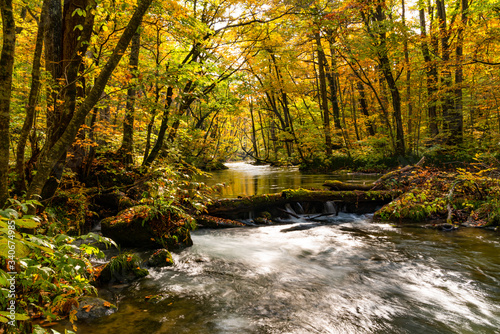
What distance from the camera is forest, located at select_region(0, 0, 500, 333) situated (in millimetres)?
2783

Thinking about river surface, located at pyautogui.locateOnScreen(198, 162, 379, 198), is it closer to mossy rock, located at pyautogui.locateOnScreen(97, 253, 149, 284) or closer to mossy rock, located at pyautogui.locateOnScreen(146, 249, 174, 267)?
mossy rock, located at pyautogui.locateOnScreen(146, 249, 174, 267)

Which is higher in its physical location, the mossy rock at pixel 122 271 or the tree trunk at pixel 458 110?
the tree trunk at pixel 458 110

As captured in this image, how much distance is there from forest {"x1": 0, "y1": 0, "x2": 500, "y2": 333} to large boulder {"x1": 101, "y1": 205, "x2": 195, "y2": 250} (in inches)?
2.0

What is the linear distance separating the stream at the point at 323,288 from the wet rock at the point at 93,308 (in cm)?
11

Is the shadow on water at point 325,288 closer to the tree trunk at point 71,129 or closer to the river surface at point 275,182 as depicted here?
the tree trunk at point 71,129

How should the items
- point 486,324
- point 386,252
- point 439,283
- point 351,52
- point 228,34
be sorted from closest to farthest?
point 486,324, point 439,283, point 386,252, point 228,34, point 351,52

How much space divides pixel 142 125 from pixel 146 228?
420 cm

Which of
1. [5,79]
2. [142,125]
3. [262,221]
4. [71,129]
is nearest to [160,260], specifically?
[71,129]

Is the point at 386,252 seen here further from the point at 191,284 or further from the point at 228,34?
the point at 228,34

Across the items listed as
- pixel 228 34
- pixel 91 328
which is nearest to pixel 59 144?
pixel 91 328

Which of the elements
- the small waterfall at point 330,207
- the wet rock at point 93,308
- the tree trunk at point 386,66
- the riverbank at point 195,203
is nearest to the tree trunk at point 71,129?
the riverbank at point 195,203

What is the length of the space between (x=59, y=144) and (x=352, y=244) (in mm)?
5905

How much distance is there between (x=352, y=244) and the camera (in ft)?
20.0

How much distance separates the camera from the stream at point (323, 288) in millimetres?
3131
